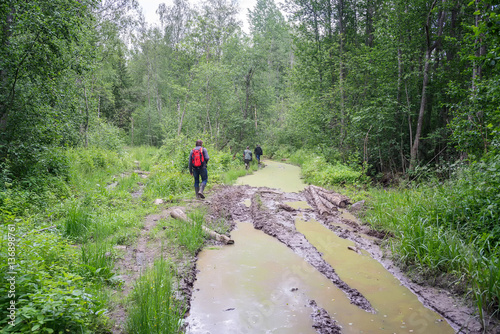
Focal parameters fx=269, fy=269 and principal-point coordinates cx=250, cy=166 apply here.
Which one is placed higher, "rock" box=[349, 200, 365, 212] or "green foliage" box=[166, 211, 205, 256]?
"green foliage" box=[166, 211, 205, 256]

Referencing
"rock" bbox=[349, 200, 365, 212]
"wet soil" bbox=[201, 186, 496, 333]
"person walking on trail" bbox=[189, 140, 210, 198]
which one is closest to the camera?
"wet soil" bbox=[201, 186, 496, 333]

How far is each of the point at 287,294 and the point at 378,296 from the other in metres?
1.43

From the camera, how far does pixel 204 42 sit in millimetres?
20688

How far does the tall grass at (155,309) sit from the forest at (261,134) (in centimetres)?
40

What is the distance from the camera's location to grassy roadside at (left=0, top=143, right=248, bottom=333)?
2.51 m

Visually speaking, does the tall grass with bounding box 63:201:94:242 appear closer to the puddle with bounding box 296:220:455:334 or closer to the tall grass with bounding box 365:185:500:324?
the puddle with bounding box 296:220:455:334

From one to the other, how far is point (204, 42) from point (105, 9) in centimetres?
684

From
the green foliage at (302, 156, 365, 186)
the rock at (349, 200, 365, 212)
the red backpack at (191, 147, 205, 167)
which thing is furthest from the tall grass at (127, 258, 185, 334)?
the green foliage at (302, 156, 365, 186)

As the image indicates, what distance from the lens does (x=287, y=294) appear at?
4219 mm

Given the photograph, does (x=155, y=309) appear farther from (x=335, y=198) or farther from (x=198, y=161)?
(x=335, y=198)

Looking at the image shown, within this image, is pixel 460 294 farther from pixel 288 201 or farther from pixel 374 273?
pixel 288 201

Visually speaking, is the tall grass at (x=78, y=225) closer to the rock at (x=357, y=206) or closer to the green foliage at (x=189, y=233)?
the green foliage at (x=189, y=233)

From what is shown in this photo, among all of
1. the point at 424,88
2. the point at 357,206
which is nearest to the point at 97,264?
the point at 357,206

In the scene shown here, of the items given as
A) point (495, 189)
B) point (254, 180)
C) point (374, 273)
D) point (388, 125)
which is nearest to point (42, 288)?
point (374, 273)
